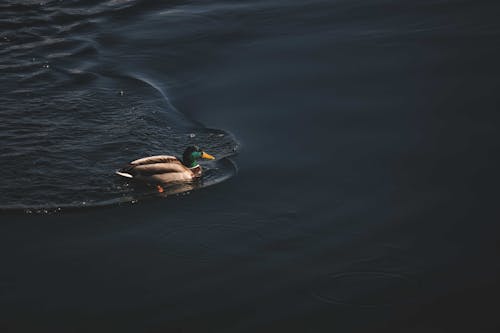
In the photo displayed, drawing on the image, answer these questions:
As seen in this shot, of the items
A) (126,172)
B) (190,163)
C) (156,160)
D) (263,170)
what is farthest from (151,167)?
(263,170)

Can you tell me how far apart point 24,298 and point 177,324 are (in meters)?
1.82

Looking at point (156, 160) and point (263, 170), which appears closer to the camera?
point (263, 170)

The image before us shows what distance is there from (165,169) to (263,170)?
4.84ft

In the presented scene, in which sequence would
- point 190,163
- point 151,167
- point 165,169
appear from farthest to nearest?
point 190,163
point 165,169
point 151,167

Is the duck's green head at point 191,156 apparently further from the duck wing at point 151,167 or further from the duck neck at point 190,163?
the duck wing at point 151,167

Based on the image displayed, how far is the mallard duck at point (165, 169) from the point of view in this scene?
41.7ft

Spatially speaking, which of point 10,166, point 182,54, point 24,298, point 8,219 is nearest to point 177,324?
point 24,298

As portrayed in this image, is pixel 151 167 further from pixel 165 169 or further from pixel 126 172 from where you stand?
pixel 126 172

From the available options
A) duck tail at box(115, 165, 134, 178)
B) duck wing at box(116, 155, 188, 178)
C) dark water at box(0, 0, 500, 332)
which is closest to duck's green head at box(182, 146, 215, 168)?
duck wing at box(116, 155, 188, 178)

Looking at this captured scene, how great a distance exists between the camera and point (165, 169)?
13.0m

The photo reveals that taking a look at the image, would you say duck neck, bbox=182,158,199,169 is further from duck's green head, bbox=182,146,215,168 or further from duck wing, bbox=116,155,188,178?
duck wing, bbox=116,155,188,178

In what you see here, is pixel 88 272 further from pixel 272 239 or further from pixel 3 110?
pixel 3 110

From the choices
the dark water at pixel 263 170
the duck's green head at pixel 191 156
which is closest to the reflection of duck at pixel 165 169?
the duck's green head at pixel 191 156

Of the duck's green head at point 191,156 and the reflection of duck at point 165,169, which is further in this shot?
the duck's green head at point 191,156
